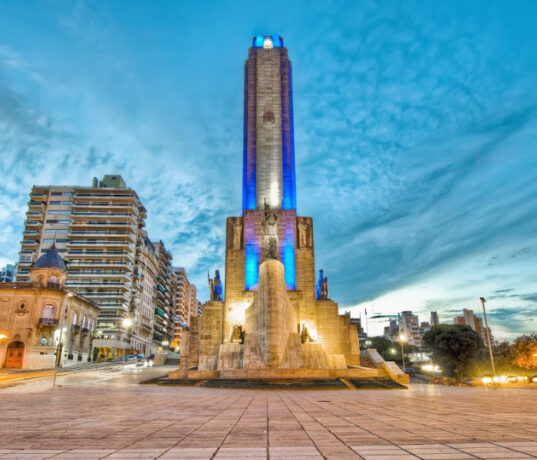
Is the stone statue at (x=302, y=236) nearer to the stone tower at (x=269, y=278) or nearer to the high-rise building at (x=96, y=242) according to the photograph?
the stone tower at (x=269, y=278)

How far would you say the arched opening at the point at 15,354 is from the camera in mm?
41781

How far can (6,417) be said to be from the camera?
7469 millimetres

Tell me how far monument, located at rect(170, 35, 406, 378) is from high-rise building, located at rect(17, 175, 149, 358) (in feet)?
92.5

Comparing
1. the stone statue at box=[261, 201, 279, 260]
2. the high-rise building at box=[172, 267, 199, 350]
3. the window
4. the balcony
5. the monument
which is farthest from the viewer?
the high-rise building at box=[172, 267, 199, 350]

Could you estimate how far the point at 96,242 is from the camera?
66375mm

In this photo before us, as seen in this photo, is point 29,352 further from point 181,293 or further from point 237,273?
point 181,293

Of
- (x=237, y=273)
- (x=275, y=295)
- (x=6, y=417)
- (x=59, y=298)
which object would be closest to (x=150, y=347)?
(x=59, y=298)

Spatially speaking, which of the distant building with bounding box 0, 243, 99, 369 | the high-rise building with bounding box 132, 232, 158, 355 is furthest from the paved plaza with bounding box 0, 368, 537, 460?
the high-rise building with bounding box 132, 232, 158, 355

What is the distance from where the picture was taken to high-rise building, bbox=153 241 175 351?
284 ft

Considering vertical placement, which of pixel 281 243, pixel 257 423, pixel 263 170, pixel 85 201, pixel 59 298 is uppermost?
pixel 85 201

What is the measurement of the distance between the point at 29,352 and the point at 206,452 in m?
45.4

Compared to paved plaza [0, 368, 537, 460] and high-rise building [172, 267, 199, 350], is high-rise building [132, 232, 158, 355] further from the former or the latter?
paved plaza [0, 368, 537, 460]

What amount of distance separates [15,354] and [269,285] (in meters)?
30.9

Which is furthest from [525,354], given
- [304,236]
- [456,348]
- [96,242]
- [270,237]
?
[96,242]
